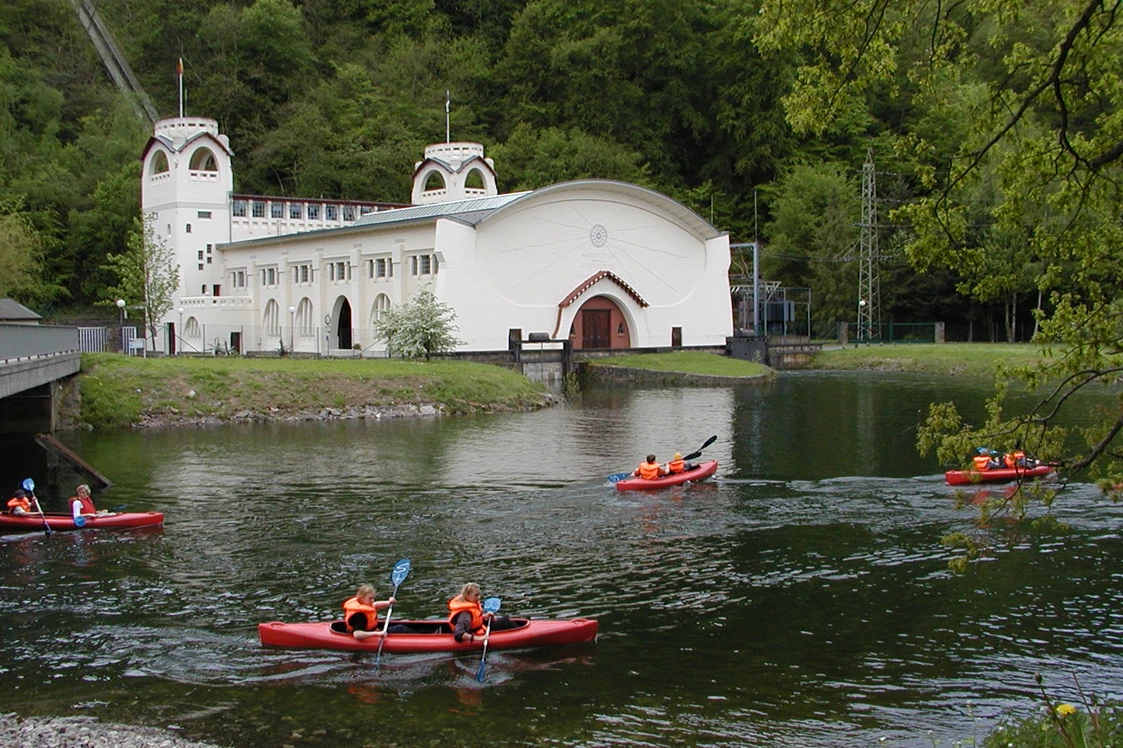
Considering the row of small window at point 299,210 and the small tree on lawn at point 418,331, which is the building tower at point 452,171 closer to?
the row of small window at point 299,210

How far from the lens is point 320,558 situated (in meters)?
20.7

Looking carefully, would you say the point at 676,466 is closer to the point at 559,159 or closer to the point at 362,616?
the point at 362,616

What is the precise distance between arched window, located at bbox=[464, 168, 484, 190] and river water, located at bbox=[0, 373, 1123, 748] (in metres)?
55.0

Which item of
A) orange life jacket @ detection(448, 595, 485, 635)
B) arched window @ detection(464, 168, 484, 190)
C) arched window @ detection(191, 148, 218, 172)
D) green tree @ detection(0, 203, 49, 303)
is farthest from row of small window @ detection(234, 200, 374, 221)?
orange life jacket @ detection(448, 595, 485, 635)

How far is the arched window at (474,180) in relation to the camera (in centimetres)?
8488

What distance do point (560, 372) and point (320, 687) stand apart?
50.3 metres

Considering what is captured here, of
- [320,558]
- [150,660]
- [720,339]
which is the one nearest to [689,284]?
[720,339]

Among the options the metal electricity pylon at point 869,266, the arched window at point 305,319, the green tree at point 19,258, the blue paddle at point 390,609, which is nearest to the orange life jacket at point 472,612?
the blue paddle at point 390,609

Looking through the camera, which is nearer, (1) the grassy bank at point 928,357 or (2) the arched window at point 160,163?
(1) the grassy bank at point 928,357

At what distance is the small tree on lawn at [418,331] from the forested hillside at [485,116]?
36017 millimetres

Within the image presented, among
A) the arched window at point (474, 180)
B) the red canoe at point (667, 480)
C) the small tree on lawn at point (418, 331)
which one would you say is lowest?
the red canoe at point (667, 480)

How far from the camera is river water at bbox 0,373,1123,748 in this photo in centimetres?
1329

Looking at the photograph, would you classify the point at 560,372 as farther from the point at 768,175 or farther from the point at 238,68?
the point at 238,68

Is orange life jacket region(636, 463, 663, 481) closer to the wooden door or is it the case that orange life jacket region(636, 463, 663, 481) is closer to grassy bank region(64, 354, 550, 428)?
grassy bank region(64, 354, 550, 428)
